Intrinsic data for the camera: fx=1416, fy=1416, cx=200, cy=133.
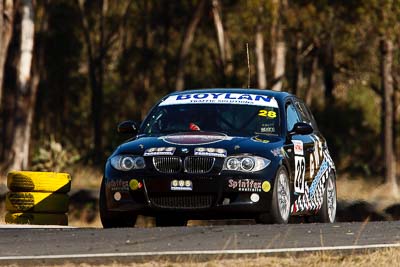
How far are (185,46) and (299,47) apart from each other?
6401mm

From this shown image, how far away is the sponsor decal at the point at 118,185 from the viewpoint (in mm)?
13219

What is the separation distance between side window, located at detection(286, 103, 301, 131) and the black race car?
0.09 metres

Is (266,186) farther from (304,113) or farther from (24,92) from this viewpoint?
(24,92)

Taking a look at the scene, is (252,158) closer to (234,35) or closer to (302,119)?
(302,119)

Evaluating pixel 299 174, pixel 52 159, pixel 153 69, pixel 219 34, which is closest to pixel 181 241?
pixel 299 174

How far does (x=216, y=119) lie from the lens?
46.5ft

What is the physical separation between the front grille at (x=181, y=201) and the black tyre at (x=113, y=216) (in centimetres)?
38

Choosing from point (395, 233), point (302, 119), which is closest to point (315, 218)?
point (302, 119)

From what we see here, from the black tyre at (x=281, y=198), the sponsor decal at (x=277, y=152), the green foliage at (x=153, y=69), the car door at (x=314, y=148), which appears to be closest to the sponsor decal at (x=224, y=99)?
the car door at (x=314, y=148)

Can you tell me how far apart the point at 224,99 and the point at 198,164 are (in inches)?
64.4

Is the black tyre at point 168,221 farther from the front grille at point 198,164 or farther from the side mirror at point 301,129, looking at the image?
the front grille at point 198,164

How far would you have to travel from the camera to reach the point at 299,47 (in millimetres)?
50156

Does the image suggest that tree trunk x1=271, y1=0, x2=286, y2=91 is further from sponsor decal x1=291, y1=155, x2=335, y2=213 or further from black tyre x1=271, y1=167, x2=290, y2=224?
black tyre x1=271, y1=167, x2=290, y2=224

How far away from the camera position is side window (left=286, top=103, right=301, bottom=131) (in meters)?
14.6
